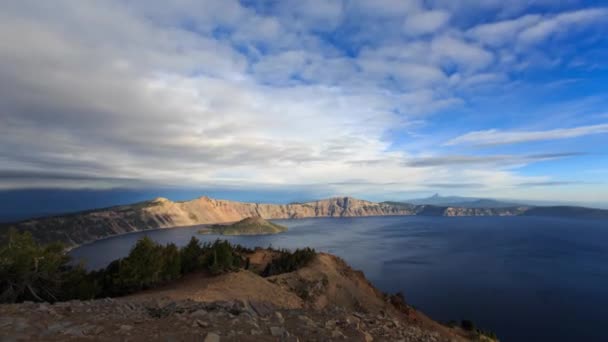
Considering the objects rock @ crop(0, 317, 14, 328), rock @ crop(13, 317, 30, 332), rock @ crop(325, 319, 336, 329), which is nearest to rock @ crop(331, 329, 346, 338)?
rock @ crop(325, 319, 336, 329)

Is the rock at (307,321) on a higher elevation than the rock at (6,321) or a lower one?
lower

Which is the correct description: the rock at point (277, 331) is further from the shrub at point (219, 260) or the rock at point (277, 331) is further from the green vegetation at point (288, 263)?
the green vegetation at point (288, 263)

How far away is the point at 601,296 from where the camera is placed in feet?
228

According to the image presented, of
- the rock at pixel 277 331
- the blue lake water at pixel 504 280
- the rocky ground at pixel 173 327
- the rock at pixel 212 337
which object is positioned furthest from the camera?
the blue lake water at pixel 504 280

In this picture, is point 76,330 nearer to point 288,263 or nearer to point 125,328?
point 125,328

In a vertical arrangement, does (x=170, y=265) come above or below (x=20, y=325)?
below

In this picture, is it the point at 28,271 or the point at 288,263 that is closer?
the point at 28,271

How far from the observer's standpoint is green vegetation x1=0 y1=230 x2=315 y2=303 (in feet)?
71.0

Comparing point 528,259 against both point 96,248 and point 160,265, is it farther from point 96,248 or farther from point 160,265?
point 96,248

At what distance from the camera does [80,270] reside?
85.3ft

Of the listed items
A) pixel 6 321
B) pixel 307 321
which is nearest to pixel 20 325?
pixel 6 321

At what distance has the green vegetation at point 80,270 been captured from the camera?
21641mm

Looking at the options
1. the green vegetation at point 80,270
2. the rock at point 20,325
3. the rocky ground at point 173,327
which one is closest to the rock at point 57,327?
the rocky ground at point 173,327

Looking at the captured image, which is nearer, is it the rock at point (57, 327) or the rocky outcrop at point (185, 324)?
the rocky outcrop at point (185, 324)
